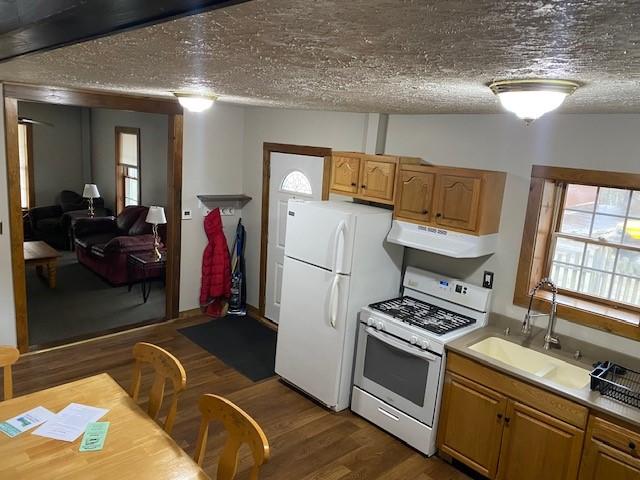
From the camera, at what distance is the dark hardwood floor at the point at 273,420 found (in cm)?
311

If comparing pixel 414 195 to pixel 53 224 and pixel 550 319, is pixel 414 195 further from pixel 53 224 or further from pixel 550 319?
pixel 53 224

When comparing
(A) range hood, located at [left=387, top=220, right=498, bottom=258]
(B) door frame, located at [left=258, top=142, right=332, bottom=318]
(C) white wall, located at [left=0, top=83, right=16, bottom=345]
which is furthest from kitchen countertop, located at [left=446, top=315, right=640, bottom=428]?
(C) white wall, located at [left=0, top=83, right=16, bottom=345]

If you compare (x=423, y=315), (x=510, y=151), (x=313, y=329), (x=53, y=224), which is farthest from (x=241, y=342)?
(x=53, y=224)

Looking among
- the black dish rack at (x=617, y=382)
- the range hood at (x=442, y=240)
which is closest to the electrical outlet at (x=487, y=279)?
the range hood at (x=442, y=240)

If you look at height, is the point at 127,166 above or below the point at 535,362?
above

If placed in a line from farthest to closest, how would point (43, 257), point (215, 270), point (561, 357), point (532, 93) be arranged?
point (43, 257), point (215, 270), point (561, 357), point (532, 93)

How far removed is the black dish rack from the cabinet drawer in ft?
0.50

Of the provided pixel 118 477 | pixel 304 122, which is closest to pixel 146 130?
pixel 304 122

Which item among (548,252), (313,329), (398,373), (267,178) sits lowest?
(398,373)

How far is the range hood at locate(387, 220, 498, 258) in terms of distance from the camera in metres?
3.25

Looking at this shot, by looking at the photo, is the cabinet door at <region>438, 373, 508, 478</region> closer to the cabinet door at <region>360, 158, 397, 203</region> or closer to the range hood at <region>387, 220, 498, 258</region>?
the range hood at <region>387, 220, 498, 258</region>

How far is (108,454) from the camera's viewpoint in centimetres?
196

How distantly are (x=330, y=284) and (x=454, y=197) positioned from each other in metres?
1.10

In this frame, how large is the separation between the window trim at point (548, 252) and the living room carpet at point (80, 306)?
392 cm
